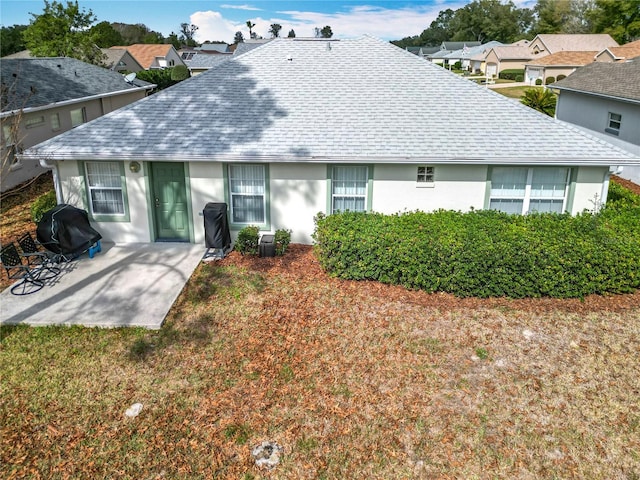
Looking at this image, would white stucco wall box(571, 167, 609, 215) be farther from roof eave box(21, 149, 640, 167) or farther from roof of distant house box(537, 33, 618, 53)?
roof of distant house box(537, 33, 618, 53)

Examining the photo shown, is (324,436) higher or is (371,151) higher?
(371,151)

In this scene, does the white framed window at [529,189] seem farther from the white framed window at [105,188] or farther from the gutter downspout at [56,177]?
the gutter downspout at [56,177]

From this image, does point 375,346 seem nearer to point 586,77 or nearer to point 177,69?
point 586,77

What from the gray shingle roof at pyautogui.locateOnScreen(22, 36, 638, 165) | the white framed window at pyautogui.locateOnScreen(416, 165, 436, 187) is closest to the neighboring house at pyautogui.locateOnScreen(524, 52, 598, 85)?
the gray shingle roof at pyautogui.locateOnScreen(22, 36, 638, 165)

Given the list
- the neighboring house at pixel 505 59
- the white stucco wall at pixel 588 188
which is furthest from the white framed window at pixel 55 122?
the neighboring house at pixel 505 59

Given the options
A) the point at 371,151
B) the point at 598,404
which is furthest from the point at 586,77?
the point at 598,404
